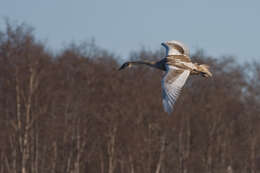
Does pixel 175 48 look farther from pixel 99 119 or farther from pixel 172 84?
pixel 99 119

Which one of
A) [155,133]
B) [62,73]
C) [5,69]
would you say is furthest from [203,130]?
[5,69]

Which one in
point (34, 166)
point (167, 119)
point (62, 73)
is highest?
point (62, 73)

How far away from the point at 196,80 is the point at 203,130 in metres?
3.15

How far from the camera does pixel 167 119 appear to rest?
40156 millimetres

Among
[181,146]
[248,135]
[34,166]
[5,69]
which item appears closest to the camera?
[5,69]

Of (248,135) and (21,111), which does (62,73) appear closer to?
(21,111)

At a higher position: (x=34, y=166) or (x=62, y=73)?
(x=62, y=73)

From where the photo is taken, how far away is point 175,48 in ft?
70.3

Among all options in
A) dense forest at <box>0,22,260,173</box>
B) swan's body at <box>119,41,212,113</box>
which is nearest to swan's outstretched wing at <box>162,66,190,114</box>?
swan's body at <box>119,41,212,113</box>

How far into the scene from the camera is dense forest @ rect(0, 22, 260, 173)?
126 ft

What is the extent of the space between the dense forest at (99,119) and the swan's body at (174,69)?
652 inches

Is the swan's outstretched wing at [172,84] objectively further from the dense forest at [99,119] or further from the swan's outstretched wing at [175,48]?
the dense forest at [99,119]

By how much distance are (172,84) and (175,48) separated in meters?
4.34

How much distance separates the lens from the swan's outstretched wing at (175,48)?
2119cm
